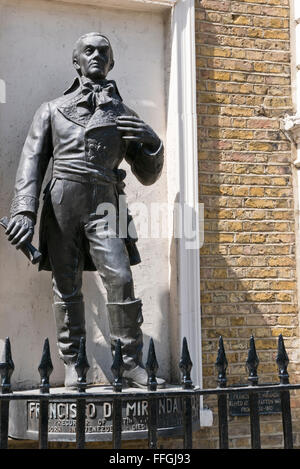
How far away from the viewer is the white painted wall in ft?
14.7

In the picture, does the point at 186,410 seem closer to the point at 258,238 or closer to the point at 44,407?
the point at 44,407

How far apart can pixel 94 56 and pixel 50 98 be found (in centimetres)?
76

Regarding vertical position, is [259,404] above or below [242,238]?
below

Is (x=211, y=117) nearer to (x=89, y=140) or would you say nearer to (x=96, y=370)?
(x=89, y=140)

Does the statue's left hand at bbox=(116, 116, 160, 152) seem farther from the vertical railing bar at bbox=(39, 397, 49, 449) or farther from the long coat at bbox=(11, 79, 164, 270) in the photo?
the vertical railing bar at bbox=(39, 397, 49, 449)

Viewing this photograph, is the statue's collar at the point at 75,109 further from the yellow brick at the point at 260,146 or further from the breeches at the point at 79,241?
the yellow brick at the point at 260,146

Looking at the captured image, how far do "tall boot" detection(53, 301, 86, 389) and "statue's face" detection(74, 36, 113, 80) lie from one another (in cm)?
143

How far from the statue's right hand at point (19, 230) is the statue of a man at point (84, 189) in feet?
0.30

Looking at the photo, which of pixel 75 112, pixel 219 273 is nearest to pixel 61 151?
pixel 75 112

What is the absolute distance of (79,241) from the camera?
4043 mm

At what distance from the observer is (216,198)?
4898 millimetres

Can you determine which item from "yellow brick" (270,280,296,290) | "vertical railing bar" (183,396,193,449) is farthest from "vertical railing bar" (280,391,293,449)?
"yellow brick" (270,280,296,290)

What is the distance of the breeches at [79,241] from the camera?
3885 mm
